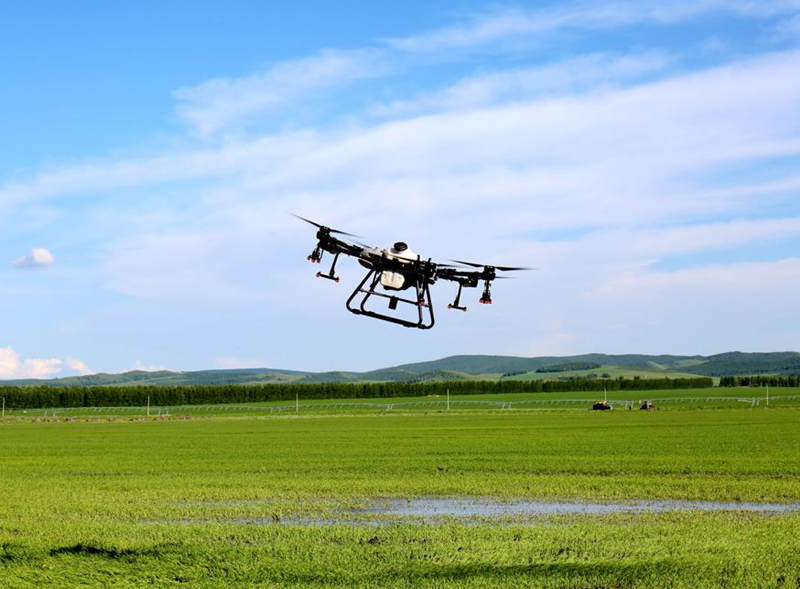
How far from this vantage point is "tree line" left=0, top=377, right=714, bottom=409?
13738cm

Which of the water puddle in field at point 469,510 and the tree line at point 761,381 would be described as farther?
the tree line at point 761,381

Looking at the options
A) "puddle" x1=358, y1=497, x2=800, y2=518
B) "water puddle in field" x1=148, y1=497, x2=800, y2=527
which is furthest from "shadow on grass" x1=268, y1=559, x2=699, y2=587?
"puddle" x1=358, y1=497, x2=800, y2=518

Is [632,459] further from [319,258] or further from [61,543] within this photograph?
[61,543]

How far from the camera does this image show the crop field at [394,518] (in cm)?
1407

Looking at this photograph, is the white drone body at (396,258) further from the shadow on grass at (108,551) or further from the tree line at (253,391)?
the tree line at (253,391)

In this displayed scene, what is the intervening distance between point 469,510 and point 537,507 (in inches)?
63.6

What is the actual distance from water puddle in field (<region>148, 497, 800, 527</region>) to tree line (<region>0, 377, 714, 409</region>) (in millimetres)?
111350

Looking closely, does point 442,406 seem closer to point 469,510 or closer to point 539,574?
point 469,510

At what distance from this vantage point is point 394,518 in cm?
1973

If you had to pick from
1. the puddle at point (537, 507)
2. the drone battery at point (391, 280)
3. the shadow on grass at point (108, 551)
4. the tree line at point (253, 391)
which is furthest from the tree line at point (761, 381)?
the shadow on grass at point (108, 551)

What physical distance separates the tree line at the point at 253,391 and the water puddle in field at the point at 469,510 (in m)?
111

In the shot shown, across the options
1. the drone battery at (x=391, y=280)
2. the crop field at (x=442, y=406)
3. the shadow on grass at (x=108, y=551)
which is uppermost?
the drone battery at (x=391, y=280)

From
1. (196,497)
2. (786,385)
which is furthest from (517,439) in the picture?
(786,385)

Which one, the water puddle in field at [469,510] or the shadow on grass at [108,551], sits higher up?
the shadow on grass at [108,551]
